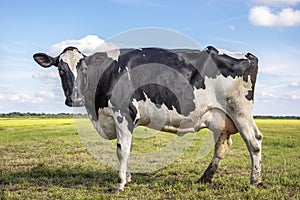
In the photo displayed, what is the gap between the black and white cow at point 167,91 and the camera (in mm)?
7938

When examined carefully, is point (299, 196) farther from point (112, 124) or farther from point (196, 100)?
point (112, 124)

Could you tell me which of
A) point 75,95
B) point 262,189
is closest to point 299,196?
point 262,189

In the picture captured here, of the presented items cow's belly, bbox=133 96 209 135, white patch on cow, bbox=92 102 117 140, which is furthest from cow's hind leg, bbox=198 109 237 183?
white patch on cow, bbox=92 102 117 140

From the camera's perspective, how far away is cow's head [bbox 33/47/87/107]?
24.7 feet

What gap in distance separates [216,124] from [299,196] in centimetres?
214

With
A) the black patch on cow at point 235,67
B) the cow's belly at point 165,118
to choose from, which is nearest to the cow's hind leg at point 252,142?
the black patch on cow at point 235,67

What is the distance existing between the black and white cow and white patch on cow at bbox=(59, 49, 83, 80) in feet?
0.07

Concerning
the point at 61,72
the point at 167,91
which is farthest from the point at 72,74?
the point at 167,91

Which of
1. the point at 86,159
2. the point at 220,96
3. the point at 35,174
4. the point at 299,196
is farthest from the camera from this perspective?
the point at 86,159

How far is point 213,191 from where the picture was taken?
7.71 m

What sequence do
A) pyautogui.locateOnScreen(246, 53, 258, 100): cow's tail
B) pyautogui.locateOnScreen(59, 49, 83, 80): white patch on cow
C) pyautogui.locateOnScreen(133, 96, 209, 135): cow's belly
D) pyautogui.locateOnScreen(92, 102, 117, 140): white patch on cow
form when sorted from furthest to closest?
pyautogui.locateOnScreen(246, 53, 258, 100): cow's tail < pyautogui.locateOnScreen(92, 102, 117, 140): white patch on cow < pyautogui.locateOnScreen(133, 96, 209, 135): cow's belly < pyautogui.locateOnScreen(59, 49, 83, 80): white patch on cow

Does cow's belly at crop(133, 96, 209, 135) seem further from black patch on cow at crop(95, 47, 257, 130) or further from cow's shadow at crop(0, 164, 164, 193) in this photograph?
cow's shadow at crop(0, 164, 164, 193)

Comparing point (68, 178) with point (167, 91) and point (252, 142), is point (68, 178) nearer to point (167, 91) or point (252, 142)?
point (167, 91)

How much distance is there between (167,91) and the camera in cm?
806
